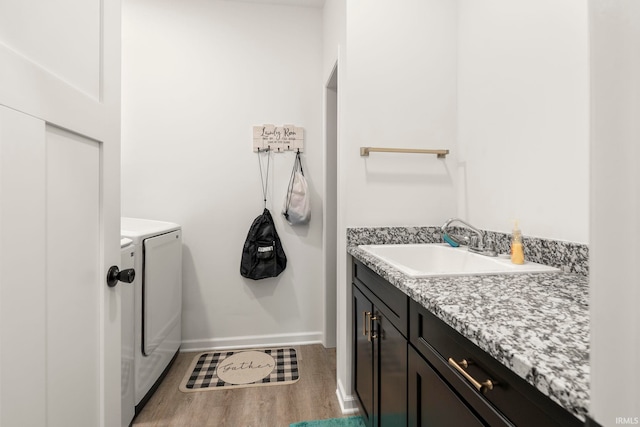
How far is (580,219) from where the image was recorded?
41.2 inches

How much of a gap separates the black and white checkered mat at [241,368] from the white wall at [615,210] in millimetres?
1983

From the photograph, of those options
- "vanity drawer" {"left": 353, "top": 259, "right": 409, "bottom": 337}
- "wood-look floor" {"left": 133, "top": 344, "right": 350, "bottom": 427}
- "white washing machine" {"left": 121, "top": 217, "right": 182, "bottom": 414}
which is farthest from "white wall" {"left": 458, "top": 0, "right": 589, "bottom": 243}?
"white washing machine" {"left": 121, "top": 217, "right": 182, "bottom": 414}

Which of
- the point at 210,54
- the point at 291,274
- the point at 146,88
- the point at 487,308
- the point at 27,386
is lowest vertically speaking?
the point at 291,274

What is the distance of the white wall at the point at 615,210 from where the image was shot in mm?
223

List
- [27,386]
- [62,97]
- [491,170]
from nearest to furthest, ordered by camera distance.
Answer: [27,386], [62,97], [491,170]

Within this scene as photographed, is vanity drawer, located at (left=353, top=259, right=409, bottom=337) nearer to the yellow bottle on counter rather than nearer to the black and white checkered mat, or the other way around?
the yellow bottle on counter

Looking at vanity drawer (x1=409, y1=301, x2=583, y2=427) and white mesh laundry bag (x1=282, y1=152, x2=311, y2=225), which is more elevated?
white mesh laundry bag (x1=282, y1=152, x2=311, y2=225)

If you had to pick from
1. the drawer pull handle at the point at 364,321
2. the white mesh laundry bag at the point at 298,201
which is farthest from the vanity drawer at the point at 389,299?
the white mesh laundry bag at the point at 298,201

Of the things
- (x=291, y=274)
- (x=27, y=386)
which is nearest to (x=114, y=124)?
(x=27, y=386)

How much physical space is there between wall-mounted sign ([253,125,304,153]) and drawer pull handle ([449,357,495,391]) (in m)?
2.00

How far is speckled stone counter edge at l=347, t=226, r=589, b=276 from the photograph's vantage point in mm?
1015

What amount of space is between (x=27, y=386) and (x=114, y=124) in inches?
28.7

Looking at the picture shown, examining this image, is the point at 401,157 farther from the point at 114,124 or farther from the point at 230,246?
the point at 230,246

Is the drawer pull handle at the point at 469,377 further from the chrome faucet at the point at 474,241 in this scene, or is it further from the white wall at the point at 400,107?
the white wall at the point at 400,107
